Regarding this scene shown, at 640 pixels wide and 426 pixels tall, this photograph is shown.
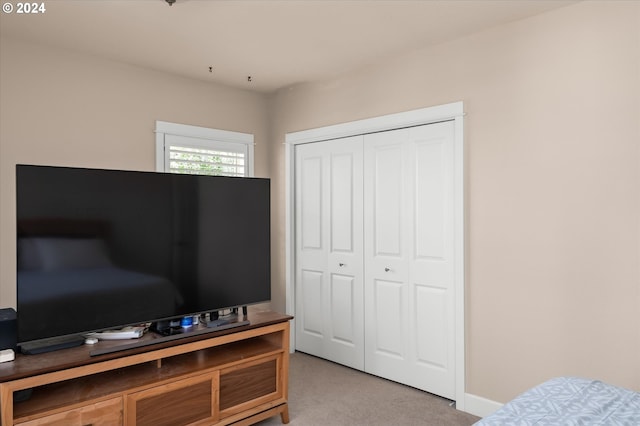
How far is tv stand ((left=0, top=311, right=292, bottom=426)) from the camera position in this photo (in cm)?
198

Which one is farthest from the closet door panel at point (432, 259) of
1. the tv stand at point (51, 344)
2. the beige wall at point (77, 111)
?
the tv stand at point (51, 344)

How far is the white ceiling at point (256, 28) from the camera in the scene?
2.52 metres

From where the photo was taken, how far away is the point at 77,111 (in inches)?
126

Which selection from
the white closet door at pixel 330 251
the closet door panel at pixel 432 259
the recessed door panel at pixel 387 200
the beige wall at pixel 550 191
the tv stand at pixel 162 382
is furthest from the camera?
the white closet door at pixel 330 251

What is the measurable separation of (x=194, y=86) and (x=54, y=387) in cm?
258

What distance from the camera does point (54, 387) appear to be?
7.20ft

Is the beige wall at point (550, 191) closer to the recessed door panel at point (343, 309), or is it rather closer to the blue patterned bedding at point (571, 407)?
the blue patterned bedding at point (571, 407)

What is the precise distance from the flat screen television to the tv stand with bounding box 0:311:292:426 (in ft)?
0.67

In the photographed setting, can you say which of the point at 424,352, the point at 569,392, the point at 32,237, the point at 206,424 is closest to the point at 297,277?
the point at 424,352

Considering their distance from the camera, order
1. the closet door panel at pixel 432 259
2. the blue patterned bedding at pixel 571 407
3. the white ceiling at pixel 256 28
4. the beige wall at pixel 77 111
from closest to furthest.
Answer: the blue patterned bedding at pixel 571 407, the white ceiling at pixel 256 28, the beige wall at pixel 77 111, the closet door panel at pixel 432 259

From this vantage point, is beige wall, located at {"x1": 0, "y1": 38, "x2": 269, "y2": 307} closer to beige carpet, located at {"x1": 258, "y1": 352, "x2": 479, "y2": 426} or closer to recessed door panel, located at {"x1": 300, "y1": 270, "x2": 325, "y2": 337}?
recessed door panel, located at {"x1": 300, "y1": 270, "x2": 325, "y2": 337}

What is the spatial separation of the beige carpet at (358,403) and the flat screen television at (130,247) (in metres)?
0.82

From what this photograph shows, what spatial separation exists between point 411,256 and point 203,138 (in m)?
2.06

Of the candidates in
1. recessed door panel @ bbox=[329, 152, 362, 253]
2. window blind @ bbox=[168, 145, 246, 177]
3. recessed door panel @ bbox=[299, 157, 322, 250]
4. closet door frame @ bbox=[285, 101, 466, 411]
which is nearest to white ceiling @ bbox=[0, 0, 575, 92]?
closet door frame @ bbox=[285, 101, 466, 411]
